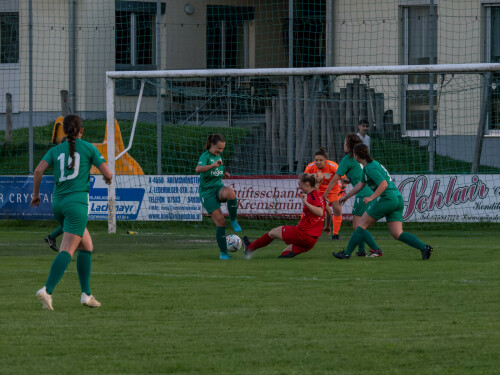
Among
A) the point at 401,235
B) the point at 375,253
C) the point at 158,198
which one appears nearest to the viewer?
the point at 401,235

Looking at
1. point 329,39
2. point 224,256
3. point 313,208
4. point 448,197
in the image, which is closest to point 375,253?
point 313,208

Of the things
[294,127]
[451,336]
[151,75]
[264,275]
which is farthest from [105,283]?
[294,127]

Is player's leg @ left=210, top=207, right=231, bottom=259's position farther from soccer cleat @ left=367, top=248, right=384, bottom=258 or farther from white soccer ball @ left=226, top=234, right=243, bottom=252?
soccer cleat @ left=367, top=248, right=384, bottom=258

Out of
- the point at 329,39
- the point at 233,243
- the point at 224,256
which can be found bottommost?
the point at 224,256

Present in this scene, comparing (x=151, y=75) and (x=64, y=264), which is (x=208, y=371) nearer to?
(x=64, y=264)

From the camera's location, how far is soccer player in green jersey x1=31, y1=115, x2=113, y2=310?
8.68 metres

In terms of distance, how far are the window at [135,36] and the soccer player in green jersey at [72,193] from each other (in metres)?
14.9

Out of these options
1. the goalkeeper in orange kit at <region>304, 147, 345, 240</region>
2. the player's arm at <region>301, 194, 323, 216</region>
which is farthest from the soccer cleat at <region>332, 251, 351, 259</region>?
the goalkeeper in orange kit at <region>304, 147, 345, 240</region>

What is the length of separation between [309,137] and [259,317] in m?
13.5

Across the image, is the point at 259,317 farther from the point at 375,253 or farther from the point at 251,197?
the point at 251,197

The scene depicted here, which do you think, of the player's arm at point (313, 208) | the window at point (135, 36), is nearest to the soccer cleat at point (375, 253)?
the player's arm at point (313, 208)

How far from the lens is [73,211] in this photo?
28.5ft

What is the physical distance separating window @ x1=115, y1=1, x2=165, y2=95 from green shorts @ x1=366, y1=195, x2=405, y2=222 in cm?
1153

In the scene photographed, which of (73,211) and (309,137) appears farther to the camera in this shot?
(309,137)
